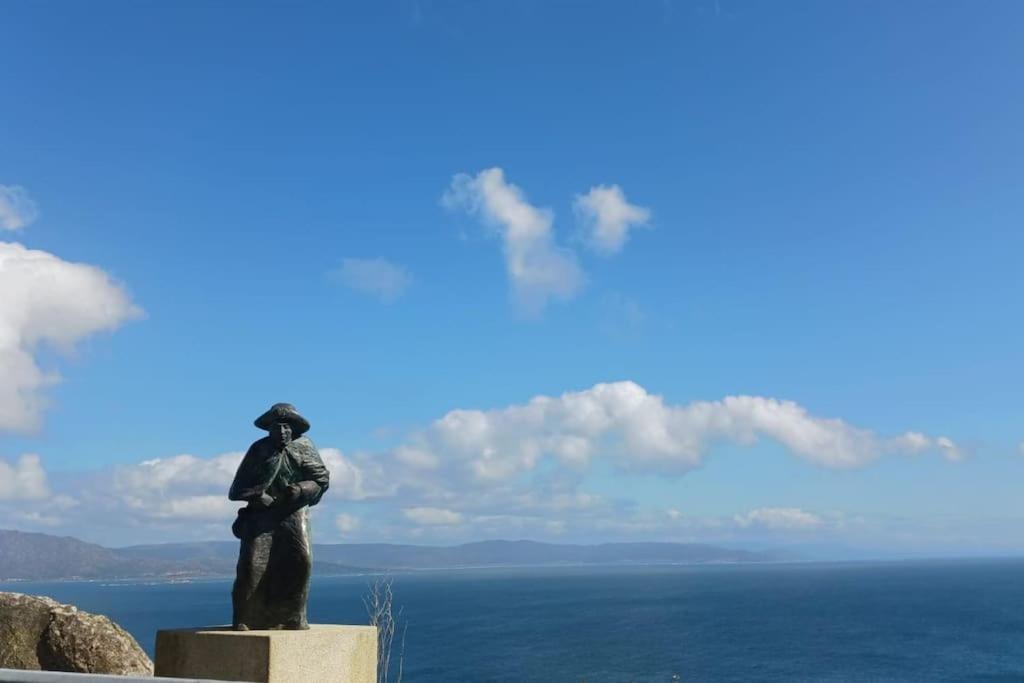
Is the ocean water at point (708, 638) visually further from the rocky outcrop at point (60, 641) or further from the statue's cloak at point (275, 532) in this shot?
the statue's cloak at point (275, 532)

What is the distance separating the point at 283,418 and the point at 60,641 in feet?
18.3

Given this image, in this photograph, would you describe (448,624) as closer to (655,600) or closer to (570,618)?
(570,618)

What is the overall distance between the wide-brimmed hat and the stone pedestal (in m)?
1.95

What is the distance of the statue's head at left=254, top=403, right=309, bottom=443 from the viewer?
360 inches

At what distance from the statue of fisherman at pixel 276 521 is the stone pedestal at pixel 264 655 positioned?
34 cm

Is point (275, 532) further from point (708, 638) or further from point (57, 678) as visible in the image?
point (708, 638)

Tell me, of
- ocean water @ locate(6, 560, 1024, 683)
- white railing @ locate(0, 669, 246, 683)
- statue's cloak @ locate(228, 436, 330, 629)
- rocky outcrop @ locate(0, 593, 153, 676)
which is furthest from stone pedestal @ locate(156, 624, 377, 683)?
ocean water @ locate(6, 560, 1024, 683)

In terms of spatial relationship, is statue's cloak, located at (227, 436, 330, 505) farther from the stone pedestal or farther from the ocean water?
the ocean water

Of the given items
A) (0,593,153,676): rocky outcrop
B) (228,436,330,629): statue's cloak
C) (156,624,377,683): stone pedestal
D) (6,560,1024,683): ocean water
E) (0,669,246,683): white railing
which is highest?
(228,436,330,629): statue's cloak

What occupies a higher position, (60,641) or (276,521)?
(276,521)

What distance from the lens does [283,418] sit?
919 centimetres

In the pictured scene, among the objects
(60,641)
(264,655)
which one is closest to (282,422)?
(264,655)

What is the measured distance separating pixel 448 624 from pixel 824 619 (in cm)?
4609

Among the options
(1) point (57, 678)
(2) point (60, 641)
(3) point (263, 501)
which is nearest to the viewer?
(1) point (57, 678)
